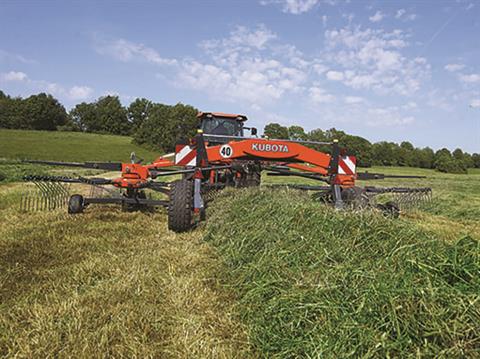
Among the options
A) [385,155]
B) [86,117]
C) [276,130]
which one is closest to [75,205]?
[276,130]

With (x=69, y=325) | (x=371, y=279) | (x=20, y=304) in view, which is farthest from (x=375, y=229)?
(x=20, y=304)

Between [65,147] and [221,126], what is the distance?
44.4m

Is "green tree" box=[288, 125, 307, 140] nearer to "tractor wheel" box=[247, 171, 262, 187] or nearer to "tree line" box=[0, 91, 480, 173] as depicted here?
"tree line" box=[0, 91, 480, 173]

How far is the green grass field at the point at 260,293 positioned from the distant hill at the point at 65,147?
37077mm

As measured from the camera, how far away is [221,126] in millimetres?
9688

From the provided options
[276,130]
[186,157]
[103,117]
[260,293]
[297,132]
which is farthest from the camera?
[103,117]

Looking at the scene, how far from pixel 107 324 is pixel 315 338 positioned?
1.27 metres

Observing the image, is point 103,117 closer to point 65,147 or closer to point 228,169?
point 65,147

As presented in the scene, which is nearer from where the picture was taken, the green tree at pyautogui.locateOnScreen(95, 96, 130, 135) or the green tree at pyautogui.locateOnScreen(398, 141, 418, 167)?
the green tree at pyautogui.locateOnScreen(398, 141, 418, 167)

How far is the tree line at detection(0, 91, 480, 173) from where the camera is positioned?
5587 centimetres

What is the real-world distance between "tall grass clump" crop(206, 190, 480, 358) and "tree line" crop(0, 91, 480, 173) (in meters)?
49.0

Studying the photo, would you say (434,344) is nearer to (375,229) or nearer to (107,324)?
(375,229)

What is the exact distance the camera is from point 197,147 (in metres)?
5.45

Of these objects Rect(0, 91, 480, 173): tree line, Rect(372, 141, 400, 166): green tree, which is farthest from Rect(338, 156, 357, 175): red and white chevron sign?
Rect(372, 141, 400, 166): green tree
